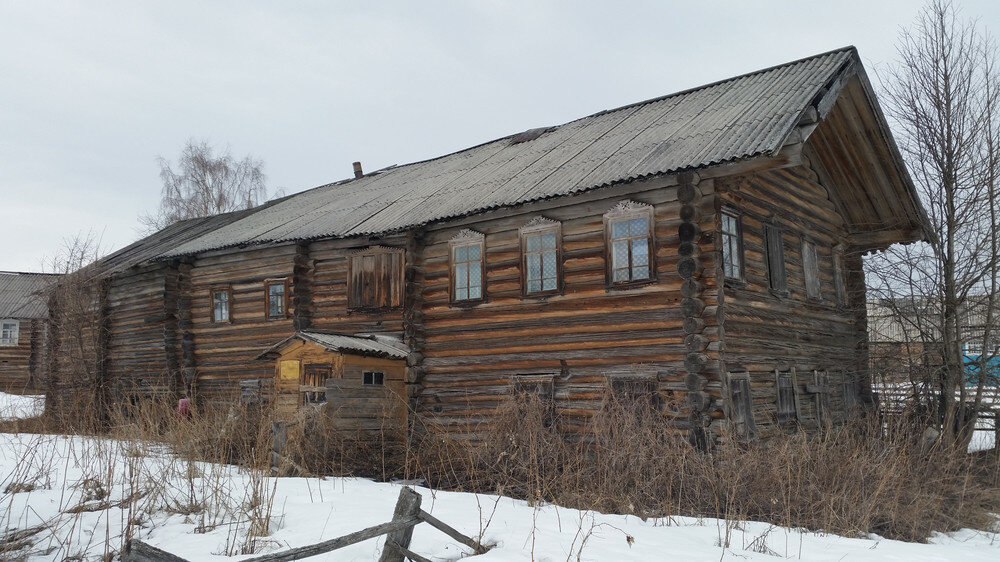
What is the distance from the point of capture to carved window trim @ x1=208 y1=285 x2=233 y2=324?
19.1m

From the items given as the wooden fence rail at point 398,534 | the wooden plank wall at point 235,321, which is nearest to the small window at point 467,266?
the wooden plank wall at point 235,321

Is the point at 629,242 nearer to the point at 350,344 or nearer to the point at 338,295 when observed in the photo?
the point at 350,344

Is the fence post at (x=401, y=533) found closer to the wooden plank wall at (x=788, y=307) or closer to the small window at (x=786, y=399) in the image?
the wooden plank wall at (x=788, y=307)

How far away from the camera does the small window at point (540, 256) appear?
1351cm

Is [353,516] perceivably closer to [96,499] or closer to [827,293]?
[96,499]

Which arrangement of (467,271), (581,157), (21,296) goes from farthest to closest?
(21,296) → (581,157) → (467,271)

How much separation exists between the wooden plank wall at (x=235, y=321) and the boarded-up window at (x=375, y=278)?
70.4 inches

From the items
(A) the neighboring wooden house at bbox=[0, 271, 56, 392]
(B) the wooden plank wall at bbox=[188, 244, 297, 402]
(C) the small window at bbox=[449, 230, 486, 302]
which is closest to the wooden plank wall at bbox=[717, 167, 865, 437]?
(C) the small window at bbox=[449, 230, 486, 302]

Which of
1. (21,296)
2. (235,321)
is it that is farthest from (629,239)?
(21,296)

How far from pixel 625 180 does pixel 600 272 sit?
182 centimetres

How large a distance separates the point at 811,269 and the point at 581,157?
209 inches

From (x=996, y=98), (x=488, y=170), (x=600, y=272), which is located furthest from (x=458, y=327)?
(x=996, y=98)

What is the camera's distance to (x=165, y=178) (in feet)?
121

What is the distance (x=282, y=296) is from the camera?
714 inches
